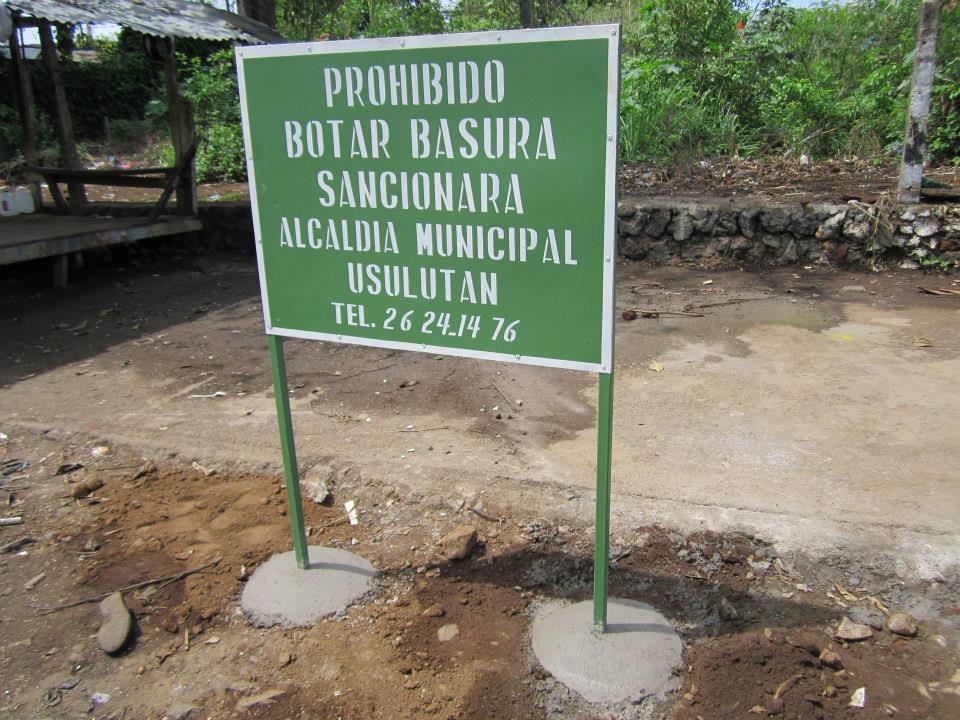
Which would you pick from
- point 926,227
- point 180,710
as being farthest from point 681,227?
point 180,710

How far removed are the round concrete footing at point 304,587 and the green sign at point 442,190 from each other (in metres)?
0.88

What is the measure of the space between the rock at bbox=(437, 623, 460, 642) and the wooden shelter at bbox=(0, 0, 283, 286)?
18.7ft

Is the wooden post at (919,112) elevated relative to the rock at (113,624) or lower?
elevated

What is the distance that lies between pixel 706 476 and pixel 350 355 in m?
2.64

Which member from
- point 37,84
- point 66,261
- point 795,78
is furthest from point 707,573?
point 37,84

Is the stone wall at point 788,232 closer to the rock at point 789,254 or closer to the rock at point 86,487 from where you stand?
the rock at point 789,254

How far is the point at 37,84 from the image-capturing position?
1562 cm

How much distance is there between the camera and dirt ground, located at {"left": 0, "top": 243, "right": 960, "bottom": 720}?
2332 mm

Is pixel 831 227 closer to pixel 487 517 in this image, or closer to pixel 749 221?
pixel 749 221

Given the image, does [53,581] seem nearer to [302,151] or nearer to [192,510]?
[192,510]

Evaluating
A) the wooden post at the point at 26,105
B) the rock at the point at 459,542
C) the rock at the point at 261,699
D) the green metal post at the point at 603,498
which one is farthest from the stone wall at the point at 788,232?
the wooden post at the point at 26,105

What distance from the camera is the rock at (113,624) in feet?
8.30

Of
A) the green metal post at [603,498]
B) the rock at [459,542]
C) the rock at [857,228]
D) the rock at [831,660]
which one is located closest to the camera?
the green metal post at [603,498]

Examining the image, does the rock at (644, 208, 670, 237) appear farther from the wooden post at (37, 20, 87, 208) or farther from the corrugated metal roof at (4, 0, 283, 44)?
the wooden post at (37, 20, 87, 208)
